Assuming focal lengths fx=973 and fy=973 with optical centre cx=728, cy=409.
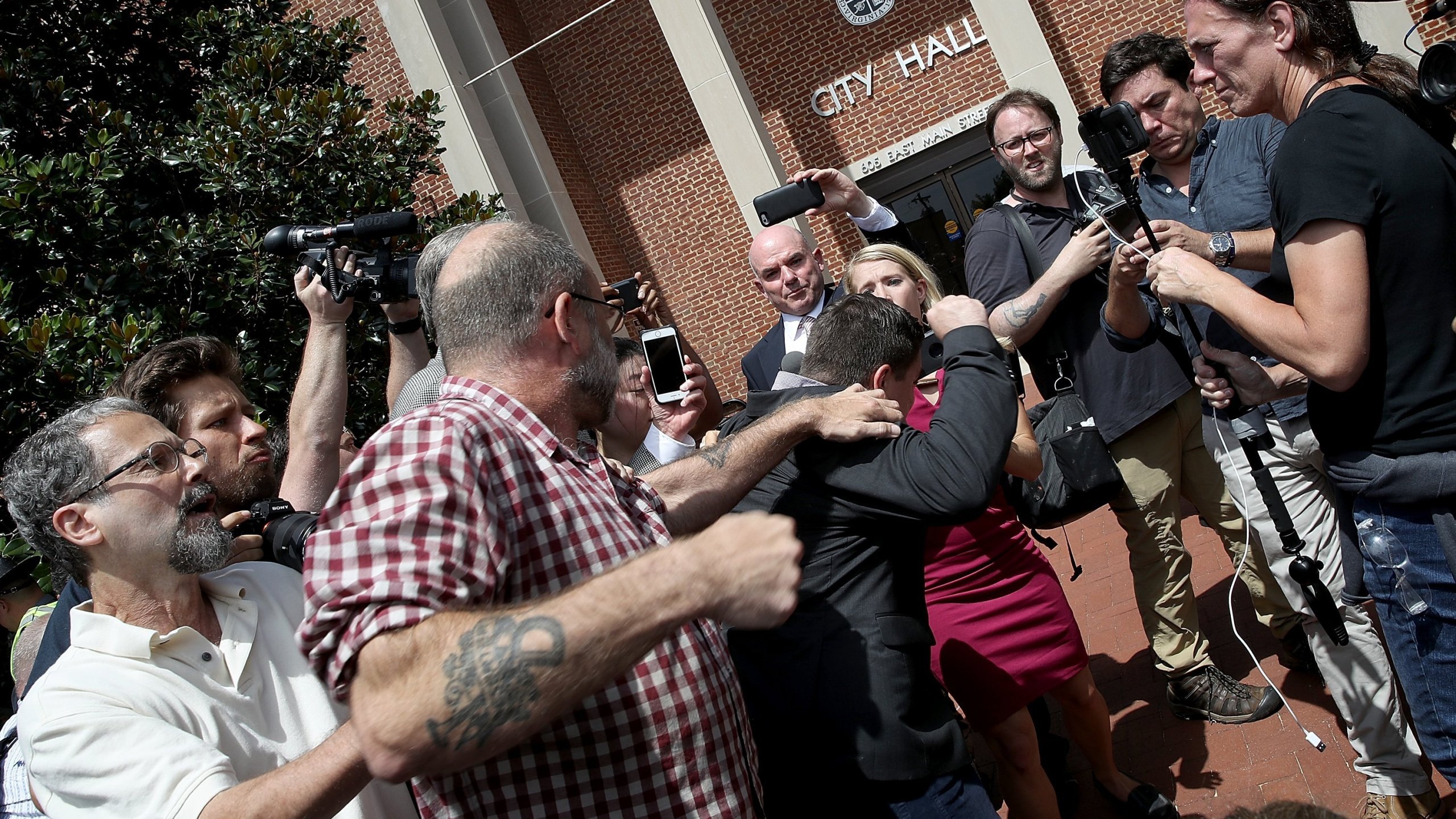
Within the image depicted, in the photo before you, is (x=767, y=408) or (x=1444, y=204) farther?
(x=767, y=408)

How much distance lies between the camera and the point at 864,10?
39.9 feet

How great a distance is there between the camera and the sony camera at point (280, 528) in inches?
104

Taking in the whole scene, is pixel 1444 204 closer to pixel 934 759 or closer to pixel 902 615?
pixel 902 615

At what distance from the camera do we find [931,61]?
12.0 m

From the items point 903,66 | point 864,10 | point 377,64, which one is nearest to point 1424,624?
point 903,66

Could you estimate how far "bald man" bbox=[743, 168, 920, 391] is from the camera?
4.41 m

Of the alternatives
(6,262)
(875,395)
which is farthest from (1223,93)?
(6,262)

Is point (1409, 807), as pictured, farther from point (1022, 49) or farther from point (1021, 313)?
point (1022, 49)

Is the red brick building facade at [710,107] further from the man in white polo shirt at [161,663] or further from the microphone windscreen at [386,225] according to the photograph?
the man in white polo shirt at [161,663]

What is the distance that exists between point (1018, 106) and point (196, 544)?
336 cm

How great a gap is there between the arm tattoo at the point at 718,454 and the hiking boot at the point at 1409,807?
2.27 metres

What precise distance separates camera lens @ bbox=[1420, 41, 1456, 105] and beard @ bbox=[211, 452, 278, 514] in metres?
3.06

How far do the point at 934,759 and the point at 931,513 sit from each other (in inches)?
21.0

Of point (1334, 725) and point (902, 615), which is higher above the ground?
point (902, 615)
